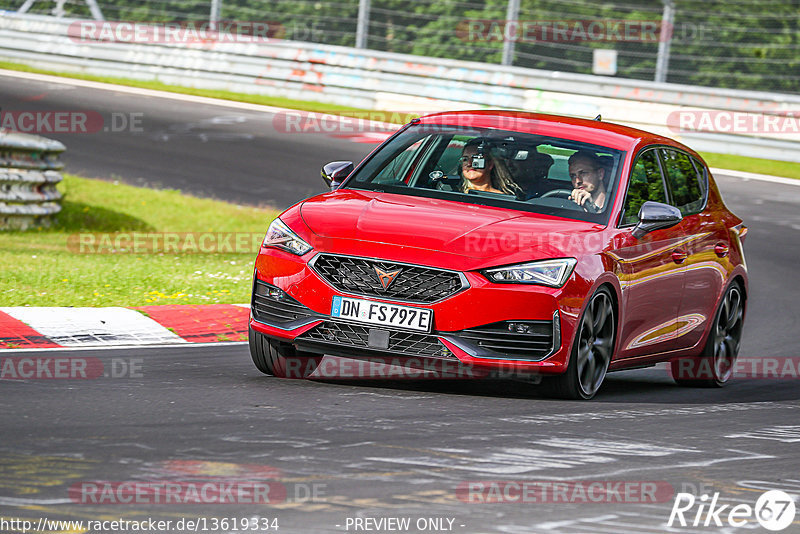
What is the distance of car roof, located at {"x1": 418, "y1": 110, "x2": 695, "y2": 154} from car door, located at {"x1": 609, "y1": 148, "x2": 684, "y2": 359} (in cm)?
15

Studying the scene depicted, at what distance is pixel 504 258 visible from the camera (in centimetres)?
730

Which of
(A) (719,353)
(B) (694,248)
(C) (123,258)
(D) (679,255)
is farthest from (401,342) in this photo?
(C) (123,258)

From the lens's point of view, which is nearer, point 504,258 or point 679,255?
point 504,258

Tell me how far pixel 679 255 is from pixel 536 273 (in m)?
1.78

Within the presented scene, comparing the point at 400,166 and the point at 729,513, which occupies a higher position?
the point at 400,166

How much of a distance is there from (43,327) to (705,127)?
15.4 metres

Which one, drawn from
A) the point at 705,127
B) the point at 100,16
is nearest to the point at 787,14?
the point at 705,127

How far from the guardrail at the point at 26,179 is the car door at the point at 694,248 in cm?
768

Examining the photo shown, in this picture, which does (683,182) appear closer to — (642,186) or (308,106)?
(642,186)

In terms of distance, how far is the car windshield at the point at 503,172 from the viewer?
8.23 metres

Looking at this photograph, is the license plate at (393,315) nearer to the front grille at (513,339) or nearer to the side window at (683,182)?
the front grille at (513,339)

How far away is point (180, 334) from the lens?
958cm

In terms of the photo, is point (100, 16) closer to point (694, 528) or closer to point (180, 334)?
point (180, 334)

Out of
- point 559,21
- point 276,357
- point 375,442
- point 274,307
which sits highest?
point 559,21
